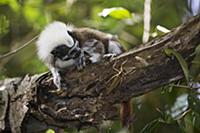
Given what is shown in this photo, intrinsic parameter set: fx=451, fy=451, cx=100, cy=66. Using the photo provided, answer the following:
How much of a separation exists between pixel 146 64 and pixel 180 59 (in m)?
0.10

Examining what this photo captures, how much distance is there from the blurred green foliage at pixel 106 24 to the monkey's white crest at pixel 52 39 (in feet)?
0.54

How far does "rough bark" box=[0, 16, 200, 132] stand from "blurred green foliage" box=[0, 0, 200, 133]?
86 millimetres

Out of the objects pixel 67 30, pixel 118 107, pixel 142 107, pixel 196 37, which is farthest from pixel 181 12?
pixel 196 37

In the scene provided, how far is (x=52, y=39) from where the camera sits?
1.46 m

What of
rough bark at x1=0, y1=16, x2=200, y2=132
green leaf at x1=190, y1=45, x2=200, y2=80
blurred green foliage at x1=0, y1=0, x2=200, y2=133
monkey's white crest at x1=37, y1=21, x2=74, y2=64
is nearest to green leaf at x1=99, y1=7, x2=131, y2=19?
blurred green foliage at x1=0, y1=0, x2=200, y2=133

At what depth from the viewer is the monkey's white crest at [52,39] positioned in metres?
1.45

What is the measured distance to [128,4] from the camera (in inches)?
73.5

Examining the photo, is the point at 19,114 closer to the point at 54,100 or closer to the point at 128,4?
the point at 54,100

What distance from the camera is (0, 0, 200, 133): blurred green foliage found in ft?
5.49

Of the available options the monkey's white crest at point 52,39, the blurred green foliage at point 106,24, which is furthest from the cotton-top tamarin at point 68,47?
the blurred green foliage at point 106,24

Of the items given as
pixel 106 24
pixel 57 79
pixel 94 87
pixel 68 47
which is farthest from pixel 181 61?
pixel 106 24

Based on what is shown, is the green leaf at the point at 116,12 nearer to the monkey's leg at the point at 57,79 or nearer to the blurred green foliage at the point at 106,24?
the blurred green foliage at the point at 106,24

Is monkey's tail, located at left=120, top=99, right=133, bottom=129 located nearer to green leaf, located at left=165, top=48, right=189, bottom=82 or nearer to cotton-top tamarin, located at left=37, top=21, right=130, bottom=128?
cotton-top tamarin, located at left=37, top=21, right=130, bottom=128

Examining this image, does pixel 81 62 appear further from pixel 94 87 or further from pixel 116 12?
pixel 116 12
